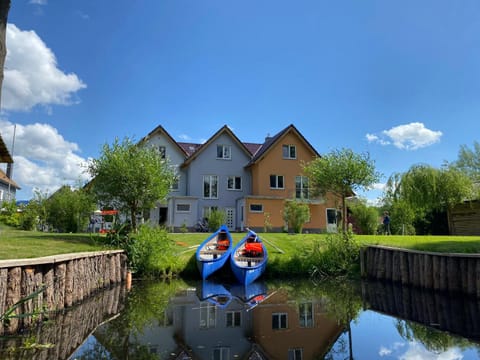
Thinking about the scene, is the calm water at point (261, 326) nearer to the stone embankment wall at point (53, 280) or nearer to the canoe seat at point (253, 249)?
the stone embankment wall at point (53, 280)

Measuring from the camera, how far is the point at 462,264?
11.3m

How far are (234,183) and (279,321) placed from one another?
2405cm

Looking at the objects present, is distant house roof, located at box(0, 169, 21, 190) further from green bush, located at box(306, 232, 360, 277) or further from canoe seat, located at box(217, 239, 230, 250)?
green bush, located at box(306, 232, 360, 277)

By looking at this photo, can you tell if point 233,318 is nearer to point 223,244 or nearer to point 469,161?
point 223,244

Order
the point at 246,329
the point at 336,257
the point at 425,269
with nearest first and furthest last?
the point at 246,329, the point at 425,269, the point at 336,257

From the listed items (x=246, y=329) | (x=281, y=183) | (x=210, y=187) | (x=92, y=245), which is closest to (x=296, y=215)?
(x=281, y=183)

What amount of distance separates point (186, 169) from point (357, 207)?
14.4 meters

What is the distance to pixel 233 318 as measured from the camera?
9125mm

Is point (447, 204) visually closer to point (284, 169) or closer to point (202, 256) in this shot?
point (284, 169)

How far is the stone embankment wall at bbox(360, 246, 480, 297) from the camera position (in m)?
11.1

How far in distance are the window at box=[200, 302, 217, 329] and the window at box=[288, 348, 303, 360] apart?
2.24 metres

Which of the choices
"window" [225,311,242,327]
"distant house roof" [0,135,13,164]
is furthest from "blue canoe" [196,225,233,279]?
"distant house roof" [0,135,13,164]

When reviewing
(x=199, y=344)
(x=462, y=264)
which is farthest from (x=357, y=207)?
(x=199, y=344)

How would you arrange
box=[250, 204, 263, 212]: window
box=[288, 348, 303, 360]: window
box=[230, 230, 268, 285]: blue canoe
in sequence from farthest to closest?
box=[250, 204, 263, 212]: window, box=[230, 230, 268, 285]: blue canoe, box=[288, 348, 303, 360]: window
